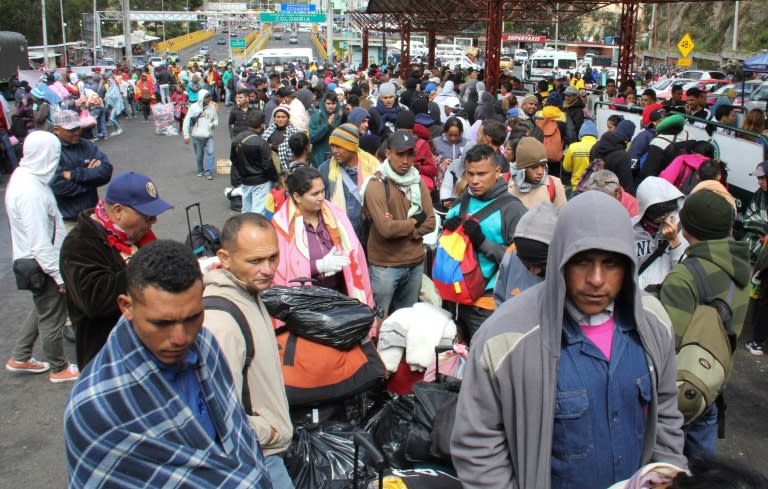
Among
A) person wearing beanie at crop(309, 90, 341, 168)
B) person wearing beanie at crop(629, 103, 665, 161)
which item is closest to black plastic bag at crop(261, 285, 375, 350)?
person wearing beanie at crop(309, 90, 341, 168)

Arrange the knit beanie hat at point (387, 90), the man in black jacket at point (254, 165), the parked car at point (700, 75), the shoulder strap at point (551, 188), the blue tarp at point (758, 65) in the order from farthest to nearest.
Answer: the parked car at point (700, 75) → the blue tarp at point (758, 65) → the knit beanie hat at point (387, 90) → the man in black jacket at point (254, 165) → the shoulder strap at point (551, 188)

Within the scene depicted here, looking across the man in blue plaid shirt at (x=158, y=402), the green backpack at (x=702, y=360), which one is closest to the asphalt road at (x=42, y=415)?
the green backpack at (x=702, y=360)

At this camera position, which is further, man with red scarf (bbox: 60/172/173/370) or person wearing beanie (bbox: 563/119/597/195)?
person wearing beanie (bbox: 563/119/597/195)

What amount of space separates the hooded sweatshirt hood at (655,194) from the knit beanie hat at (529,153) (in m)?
0.84

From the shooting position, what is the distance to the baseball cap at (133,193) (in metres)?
3.70

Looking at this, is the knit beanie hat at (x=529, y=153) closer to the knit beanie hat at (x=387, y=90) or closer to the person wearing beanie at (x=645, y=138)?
the person wearing beanie at (x=645, y=138)

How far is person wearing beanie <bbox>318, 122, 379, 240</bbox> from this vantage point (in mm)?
6234

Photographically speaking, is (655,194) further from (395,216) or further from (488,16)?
(488,16)

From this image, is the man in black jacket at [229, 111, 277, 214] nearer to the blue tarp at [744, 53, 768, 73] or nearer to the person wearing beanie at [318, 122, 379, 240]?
the person wearing beanie at [318, 122, 379, 240]

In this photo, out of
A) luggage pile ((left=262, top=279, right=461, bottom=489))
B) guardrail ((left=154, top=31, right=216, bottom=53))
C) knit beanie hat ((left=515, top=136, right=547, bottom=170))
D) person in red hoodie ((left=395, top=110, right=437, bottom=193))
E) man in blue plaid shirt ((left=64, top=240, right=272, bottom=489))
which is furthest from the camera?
guardrail ((left=154, top=31, right=216, bottom=53))

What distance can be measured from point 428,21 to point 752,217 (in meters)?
30.7

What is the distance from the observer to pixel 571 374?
2244 millimetres

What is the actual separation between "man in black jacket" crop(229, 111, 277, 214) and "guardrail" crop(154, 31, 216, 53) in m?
75.3

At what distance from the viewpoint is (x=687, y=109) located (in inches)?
474
